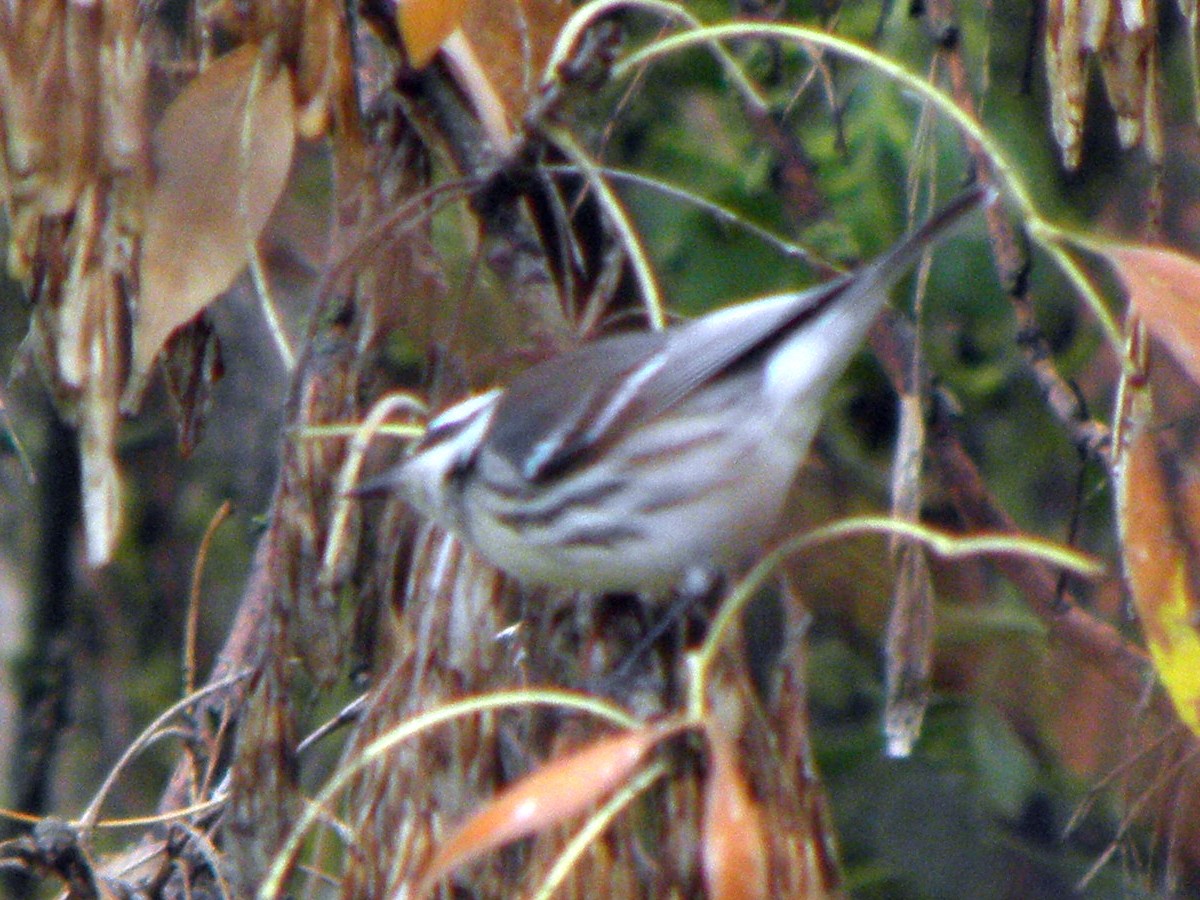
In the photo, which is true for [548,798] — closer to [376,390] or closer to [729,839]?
[729,839]

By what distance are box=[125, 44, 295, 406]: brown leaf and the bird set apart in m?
0.32

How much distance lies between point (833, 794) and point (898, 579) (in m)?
1.93

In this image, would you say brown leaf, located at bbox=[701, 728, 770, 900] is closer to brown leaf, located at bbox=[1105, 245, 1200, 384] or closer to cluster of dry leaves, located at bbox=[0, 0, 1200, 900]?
cluster of dry leaves, located at bbox=[0, 0, 1200, 900]

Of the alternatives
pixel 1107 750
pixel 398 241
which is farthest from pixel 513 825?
pixel 1107 750

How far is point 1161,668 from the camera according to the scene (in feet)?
4.50

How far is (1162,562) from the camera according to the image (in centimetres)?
144

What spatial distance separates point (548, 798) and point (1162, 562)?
65cm

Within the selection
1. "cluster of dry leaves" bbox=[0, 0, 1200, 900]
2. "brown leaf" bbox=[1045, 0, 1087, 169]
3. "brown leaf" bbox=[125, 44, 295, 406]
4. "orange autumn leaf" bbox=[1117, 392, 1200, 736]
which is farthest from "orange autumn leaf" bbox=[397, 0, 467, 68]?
"orange autumn leaf" bbox=[1117, 392, 1200, 736]

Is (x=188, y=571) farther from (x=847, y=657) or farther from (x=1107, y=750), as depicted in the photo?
(x=1107, y=750)

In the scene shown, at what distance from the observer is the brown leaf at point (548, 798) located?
1253 millimetres

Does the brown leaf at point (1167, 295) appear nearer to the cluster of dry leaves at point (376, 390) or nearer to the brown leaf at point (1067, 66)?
the cluster of dry leaves at point (376, 390)

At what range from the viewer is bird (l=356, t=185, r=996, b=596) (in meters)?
1.86

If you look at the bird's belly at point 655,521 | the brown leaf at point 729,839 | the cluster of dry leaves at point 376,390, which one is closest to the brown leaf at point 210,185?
the cluster of dry leaves at point 376,390

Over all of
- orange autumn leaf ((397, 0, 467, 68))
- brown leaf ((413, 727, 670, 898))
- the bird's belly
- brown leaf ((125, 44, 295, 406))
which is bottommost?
the bird's belly
